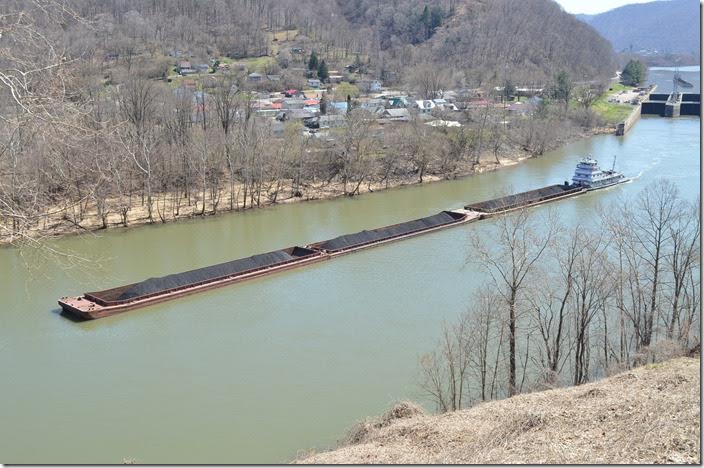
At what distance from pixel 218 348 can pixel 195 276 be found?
4282 millimetres

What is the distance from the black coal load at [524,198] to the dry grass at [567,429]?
48.3 feet

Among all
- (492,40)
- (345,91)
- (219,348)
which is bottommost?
(219,348)

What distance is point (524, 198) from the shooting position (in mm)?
26578

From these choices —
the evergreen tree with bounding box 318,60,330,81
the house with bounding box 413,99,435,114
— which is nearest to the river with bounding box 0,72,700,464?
the house with bounding box 413,99,435,114

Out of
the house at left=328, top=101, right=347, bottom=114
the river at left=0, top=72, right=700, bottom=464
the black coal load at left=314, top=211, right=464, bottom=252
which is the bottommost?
the river at left=0, top=72, right=700, bottom=464

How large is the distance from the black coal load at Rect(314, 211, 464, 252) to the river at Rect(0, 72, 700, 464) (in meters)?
0.55

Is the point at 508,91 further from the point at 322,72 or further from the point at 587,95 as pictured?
the point at 322,72

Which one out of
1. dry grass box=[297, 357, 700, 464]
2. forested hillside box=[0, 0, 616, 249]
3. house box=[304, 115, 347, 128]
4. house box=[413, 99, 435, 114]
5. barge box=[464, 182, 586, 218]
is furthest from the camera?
house box=[413, 99, 435, 114]

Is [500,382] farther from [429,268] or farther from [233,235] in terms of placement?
[233,235]

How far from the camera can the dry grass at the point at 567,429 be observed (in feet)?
22.6

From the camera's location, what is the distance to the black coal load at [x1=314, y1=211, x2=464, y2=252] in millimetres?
21078

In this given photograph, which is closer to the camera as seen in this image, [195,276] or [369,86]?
[195,276]

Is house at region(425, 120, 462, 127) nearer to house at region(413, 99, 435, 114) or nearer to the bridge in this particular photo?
house at region(413, 99, 435, 114)

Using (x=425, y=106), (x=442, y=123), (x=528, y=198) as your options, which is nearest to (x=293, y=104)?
(x=425, y=106)
